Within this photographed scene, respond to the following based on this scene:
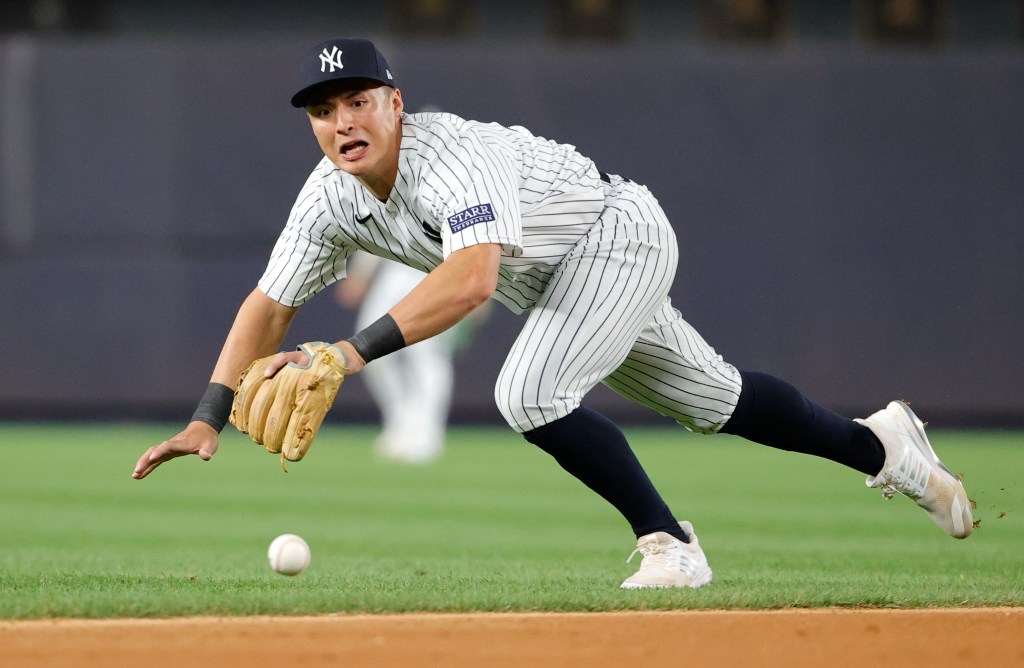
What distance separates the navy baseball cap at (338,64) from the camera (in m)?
3.14

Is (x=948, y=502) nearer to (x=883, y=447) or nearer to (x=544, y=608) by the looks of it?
(x=883, y=447)

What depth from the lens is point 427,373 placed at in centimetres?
881

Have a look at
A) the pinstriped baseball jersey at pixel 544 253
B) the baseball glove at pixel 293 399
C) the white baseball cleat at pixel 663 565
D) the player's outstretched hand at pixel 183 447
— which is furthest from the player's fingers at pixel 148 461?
the white baseball cleat at pixel 663 565

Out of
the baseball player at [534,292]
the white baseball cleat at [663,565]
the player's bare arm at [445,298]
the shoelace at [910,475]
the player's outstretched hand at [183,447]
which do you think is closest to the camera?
the player's bare arm at [445,298]

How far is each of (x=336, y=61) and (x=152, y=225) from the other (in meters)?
7.89

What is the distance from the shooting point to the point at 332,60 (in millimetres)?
3154

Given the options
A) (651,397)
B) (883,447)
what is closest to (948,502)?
(883,447)

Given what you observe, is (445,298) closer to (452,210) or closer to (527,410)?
(452,210)

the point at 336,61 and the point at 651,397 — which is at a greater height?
the point at 336,61

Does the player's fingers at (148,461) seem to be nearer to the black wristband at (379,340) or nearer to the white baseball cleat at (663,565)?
the black wristband at (379,340)

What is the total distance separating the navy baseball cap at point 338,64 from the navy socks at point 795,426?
1305 mm

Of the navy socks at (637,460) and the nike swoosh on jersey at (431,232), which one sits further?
the navy socks at (637,460)

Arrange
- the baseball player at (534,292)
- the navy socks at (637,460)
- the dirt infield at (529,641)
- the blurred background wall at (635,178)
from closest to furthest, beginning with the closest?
the dirt infield at (529,641) < the baseball player at (534,292) < the navy socks at (637,460) < the blurred background wall at (635,178)

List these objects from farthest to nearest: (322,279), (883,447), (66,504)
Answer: (66,504) → (883,447) → (322,279)
